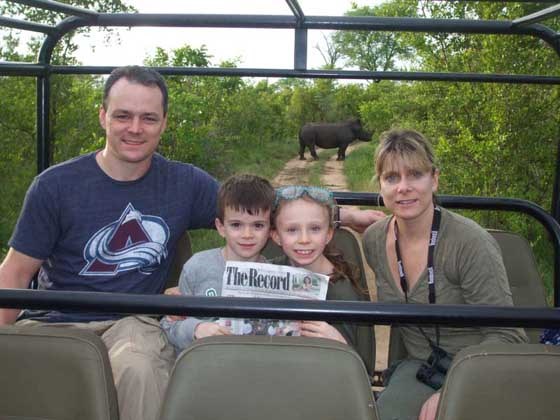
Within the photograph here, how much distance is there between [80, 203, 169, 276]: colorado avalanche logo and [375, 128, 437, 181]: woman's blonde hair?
797mm

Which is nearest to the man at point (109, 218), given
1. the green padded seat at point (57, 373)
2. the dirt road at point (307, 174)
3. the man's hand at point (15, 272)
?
the man's hand at point (15, 272)

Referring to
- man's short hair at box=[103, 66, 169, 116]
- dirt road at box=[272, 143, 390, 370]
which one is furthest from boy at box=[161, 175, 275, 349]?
dirt road at box=[272, 143, 390, 370]

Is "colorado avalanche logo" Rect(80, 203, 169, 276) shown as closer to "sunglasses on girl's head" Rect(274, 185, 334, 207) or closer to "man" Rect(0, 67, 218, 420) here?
"man" Rect(0, 67, 218, 420)

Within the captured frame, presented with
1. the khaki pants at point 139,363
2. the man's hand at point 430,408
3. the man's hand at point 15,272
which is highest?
the man's hand at point 15,272

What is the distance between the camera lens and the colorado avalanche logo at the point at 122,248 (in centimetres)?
244

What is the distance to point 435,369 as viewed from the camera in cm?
222

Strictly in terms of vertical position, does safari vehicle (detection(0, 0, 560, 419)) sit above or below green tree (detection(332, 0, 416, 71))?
below

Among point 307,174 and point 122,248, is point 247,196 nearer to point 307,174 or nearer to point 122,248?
point 122,248

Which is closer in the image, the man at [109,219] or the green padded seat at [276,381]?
the green padded seat at [276,381]

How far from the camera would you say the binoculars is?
7.24 ft

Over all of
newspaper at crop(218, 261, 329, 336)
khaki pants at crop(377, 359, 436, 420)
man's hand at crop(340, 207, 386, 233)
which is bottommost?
khaki pants at crop(377, 359, 436, 420)

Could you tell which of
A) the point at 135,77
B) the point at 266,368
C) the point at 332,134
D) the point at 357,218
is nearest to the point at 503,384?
the point at 266,368

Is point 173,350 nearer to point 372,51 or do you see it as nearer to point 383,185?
point 383,185

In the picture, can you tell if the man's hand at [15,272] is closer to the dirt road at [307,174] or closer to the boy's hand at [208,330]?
the boy's hand at [208,330]
